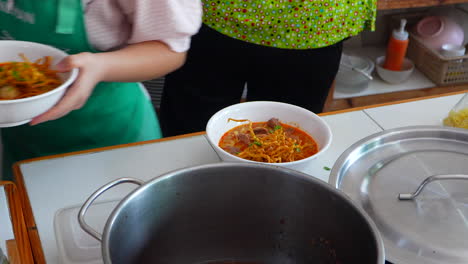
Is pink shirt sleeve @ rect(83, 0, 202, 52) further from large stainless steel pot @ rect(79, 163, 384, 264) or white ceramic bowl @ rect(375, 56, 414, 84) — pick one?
white ceramic bowl @ rect(375, 56, 414, 84)

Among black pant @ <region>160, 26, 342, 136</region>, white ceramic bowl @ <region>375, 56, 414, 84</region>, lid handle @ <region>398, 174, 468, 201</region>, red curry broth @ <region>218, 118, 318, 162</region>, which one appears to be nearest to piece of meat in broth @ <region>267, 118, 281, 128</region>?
red curry broth @ <region>218, 118, 318, 162</region>

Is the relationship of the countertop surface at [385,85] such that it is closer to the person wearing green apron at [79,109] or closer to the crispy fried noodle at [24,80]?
the person wearing green apron at [79,109]

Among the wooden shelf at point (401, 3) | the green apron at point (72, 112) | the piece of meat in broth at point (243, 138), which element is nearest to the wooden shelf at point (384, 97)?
the wooden shelf at point (401, 3)

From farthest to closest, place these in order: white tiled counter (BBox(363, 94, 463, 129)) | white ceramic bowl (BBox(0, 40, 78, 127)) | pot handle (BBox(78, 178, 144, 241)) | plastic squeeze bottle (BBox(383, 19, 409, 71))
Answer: plastic squeeze bottle (BBox(383, 19, 409, 71))
white tiled counter (BBox(363, 94, 463, 129))
white ceramic bowl (BBox(0, 40, 78, 127))
pot handle (BBox(78, 178, 144, 241))

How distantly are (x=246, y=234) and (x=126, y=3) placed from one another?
1.48 feet

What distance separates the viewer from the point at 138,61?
33.8 inches

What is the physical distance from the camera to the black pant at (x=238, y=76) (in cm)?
133

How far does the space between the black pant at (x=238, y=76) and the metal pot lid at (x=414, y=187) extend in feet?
1.70

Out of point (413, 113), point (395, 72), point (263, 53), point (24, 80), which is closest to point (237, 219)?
point (24, 80)

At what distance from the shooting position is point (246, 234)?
0.69 metres

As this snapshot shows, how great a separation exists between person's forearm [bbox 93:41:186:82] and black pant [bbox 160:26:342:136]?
45 cm

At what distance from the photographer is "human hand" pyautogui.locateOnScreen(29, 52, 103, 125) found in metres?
0.74

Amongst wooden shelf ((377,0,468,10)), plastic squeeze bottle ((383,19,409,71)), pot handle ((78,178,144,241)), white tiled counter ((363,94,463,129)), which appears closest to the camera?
pot handle ((78,178,144,241))

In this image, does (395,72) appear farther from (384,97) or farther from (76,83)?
(76,83)
